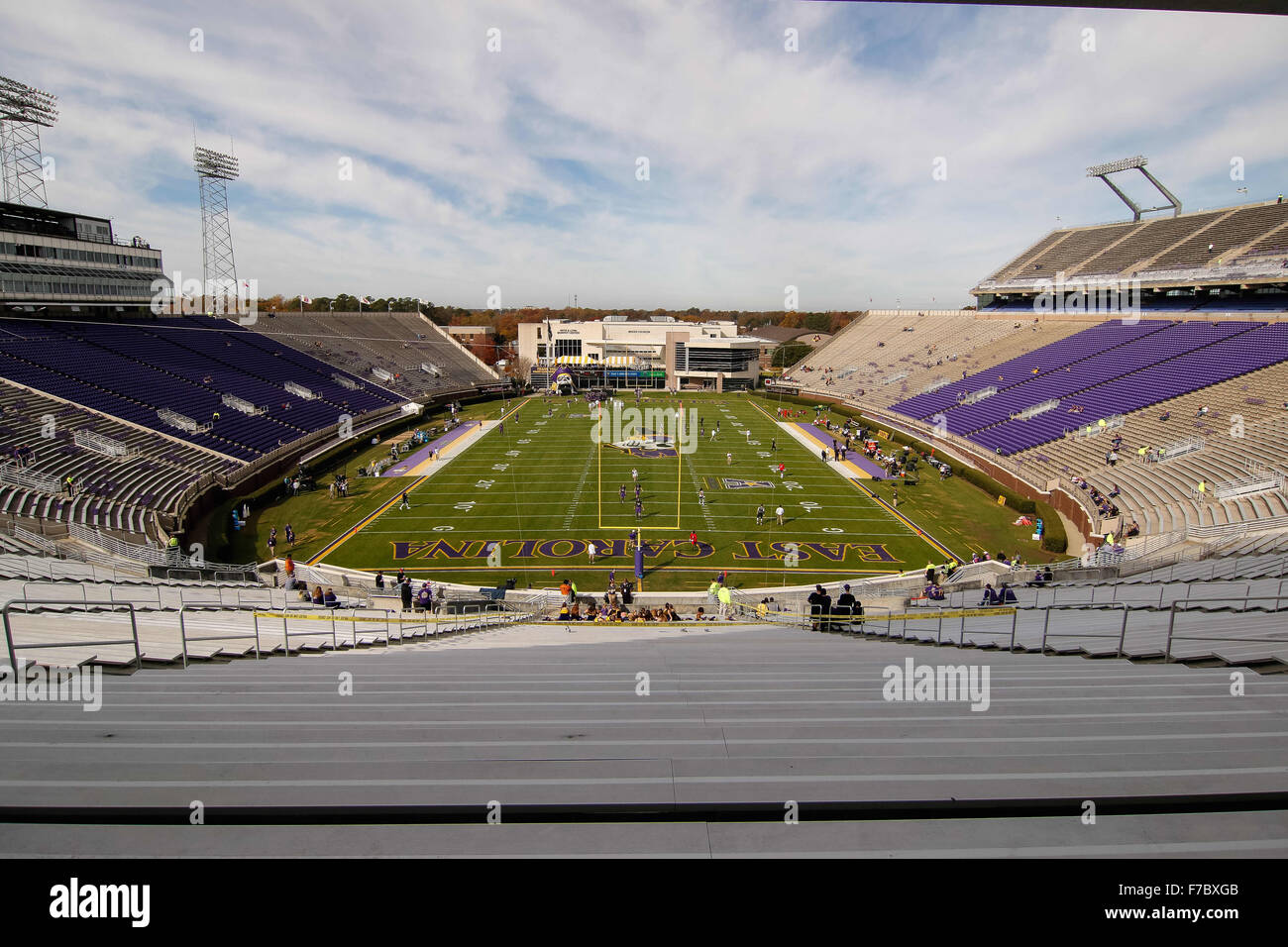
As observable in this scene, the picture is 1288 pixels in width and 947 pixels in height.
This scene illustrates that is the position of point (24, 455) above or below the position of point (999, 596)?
above

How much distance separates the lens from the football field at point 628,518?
72.4 feet

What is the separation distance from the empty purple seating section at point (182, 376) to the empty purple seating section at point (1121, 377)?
41.0 m

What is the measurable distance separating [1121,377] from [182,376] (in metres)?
54.9

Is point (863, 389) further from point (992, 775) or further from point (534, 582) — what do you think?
point (992, 775)

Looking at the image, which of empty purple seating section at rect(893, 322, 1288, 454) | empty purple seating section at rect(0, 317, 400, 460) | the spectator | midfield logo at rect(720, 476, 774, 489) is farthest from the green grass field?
empty purple seating section at rect(0, 317, 400, 460)

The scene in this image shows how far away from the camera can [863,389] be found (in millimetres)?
60156

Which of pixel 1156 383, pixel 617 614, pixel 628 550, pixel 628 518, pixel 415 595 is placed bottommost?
pixel 617 614

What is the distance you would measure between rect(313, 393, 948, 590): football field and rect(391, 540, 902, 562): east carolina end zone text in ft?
0.25

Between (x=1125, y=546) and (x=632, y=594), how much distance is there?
15419mm

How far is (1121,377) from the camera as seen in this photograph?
3684 centimetres

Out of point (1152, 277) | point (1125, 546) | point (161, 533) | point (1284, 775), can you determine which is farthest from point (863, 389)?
point (1284, 775)

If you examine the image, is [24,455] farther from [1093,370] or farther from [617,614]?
[1093,370]

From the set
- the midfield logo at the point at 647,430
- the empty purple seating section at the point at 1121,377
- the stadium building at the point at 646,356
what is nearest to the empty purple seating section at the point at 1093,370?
the empty purple seating section at the point at 1121,377

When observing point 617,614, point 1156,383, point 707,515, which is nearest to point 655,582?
point 617,614
